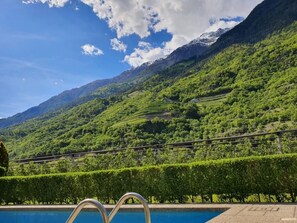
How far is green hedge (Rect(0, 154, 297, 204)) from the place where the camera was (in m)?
9.48

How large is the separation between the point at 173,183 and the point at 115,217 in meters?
1.98

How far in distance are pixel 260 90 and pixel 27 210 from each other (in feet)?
133

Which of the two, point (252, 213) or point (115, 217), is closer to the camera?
point (252, 213)

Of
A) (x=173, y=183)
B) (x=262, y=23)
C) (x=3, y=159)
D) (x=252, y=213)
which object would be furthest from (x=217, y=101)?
(x=252, y=213)

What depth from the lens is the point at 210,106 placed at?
5088 cm

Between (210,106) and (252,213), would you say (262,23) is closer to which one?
(210,106)

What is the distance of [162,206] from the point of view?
9.87 metres

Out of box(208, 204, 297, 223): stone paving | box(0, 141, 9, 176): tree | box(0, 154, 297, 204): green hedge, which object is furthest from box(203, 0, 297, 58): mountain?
box(208, 204, 297, 223): stone paving

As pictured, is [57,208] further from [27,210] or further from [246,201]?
[246,201]

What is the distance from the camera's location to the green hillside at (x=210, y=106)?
1641 inches

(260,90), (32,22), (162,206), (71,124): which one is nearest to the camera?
(162,206)

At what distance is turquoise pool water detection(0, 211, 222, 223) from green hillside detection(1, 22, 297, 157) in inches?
1129

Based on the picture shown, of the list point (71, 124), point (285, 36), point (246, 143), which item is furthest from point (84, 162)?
point (71, 124)

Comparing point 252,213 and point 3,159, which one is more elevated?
point 3,159
